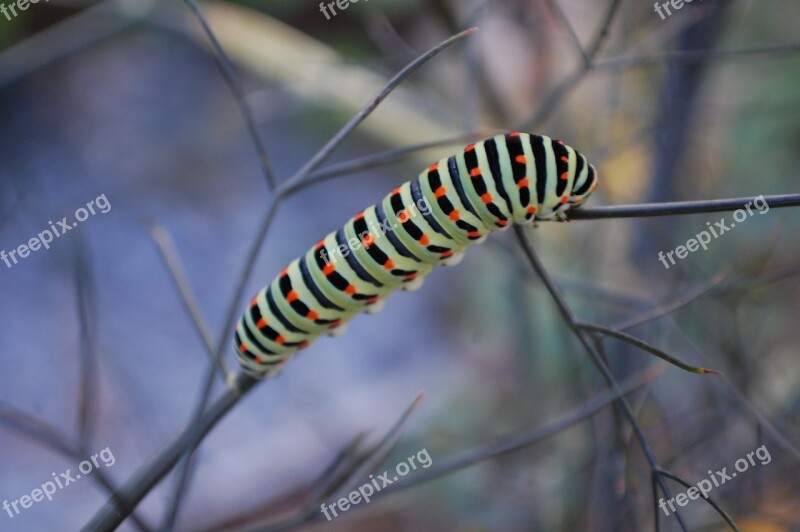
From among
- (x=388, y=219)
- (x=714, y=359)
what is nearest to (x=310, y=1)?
(x=714, y=359)

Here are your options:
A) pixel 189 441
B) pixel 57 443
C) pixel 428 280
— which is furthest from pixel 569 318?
pixel 428 280

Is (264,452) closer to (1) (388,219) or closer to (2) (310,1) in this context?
(1) (388,219)

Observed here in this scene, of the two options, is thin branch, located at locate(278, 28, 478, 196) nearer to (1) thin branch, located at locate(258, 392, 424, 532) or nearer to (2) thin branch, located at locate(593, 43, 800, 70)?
(1) thin branch, located at locate(258, 392, 424, 532)

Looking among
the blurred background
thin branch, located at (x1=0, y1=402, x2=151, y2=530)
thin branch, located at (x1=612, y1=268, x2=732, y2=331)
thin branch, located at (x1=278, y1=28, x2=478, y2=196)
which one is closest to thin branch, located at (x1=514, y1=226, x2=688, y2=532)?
thin branch, located at (x1=612, y1=268, x2=732, y2=331)

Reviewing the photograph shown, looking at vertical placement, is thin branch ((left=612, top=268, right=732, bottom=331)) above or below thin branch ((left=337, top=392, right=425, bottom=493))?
below

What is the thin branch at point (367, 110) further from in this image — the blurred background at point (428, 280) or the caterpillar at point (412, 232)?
the blurred background at point (428, 280)

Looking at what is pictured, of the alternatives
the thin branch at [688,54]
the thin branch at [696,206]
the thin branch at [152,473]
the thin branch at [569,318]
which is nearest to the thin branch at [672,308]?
the thin branch at [569,318]
